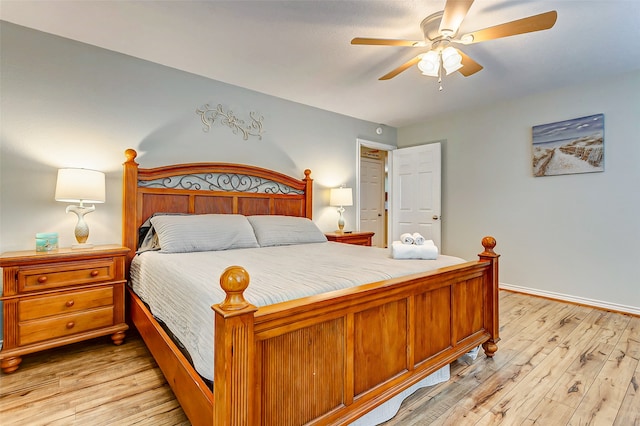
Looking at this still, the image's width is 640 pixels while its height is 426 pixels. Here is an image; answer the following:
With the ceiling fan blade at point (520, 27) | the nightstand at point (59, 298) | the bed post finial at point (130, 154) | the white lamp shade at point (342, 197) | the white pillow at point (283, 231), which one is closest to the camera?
the ceiling fan blade at point (520, 27)

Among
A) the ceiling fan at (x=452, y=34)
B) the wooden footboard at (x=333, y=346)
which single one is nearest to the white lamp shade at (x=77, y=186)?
the wooden footboard at (x=333, y=346)

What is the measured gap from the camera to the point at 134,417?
1524mm

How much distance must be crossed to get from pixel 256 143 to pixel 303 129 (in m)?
0.72

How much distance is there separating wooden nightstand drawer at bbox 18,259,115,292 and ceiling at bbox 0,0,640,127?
1.75m

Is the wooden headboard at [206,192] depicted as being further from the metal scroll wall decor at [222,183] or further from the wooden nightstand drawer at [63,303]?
the wooden nightstand drawer at [63,303]

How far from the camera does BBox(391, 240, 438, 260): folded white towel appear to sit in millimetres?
1973

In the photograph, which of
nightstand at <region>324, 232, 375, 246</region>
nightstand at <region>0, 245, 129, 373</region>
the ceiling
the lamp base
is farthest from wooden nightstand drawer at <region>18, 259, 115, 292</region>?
nightstand at <region>324, 232, 375, 246</region>

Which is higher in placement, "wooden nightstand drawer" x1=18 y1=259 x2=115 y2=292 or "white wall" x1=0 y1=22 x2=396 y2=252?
"white wall" x1=0 y1=22 x2=396 y2=252

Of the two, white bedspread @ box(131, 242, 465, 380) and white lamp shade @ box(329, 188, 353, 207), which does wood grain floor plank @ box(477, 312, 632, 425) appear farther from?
white lamp shade @ box(329, 188, 353, 207)

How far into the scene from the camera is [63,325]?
2076 mm

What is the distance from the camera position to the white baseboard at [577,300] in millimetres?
3006

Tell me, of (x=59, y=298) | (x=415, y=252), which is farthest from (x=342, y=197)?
(x=59, y=298)

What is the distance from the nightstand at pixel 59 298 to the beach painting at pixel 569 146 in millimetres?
4343

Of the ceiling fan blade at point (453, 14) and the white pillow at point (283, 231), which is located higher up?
the ceiling fan blade at point (453, 14)
